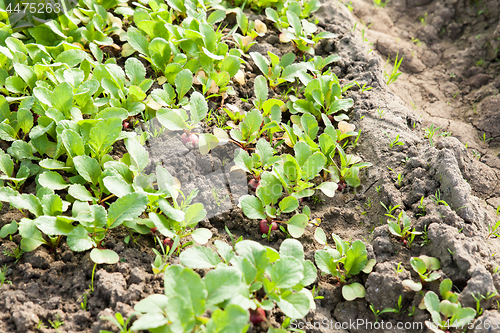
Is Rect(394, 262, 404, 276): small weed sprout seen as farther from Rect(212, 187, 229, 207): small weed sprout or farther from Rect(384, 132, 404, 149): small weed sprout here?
Rect(212, 187, 229, 207): small weed sprout

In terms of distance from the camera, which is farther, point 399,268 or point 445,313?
point 399,268

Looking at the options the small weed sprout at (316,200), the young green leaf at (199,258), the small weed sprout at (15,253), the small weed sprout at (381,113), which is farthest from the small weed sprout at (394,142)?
the small weed sprout at (15,253)

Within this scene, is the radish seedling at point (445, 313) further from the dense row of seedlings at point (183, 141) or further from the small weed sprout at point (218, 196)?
the small weed sprout at point (218, 196)

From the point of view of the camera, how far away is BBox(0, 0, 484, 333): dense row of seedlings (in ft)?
5.39

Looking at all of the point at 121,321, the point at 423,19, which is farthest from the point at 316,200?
the point at 423,19

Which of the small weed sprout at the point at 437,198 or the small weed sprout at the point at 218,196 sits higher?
the small weed sprout at the point at 437,198

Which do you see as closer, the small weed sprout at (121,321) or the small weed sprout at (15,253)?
the small weed sprout at (121,321)

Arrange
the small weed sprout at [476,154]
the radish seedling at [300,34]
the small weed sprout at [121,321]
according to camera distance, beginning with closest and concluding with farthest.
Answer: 1. the small weed sprout at [121,321]
2. the small weed sprout at [476,154]
3. the radish seedling at [300,34]

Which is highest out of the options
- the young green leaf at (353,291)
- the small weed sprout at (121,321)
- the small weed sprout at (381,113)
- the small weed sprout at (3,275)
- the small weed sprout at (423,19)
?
the small weed sprout at (423,19)

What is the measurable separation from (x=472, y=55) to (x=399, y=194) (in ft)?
6.38

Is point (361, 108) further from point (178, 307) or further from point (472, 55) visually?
point (178, 307)

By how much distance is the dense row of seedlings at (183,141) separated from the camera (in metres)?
1.64

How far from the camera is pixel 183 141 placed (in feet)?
7.63

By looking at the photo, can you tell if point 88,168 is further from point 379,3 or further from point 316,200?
point 379,3
